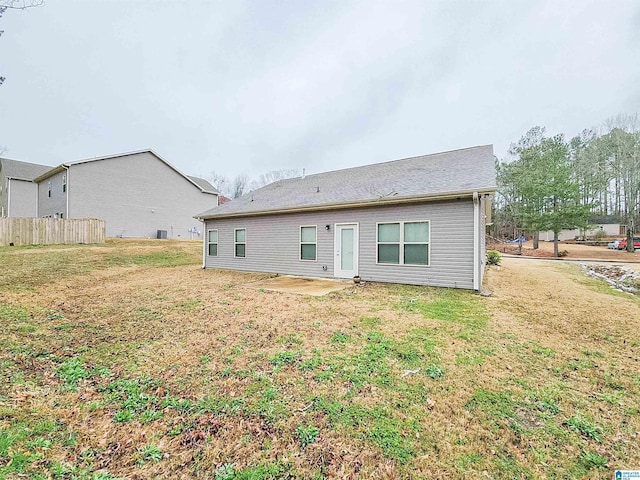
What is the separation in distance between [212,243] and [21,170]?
2421 centimetres

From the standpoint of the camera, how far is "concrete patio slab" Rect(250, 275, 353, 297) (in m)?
8.02

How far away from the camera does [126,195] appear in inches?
830

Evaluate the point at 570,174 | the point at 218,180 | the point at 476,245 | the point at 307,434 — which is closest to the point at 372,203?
the point at 476,245

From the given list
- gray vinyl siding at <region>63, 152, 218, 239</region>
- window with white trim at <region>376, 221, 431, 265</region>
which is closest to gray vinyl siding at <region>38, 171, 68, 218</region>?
gray vinyl siding at <region>63, 152, 218, 239</region>

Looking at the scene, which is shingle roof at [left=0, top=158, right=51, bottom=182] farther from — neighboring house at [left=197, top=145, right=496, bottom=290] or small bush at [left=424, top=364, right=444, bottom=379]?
small bush at [left=424, top=364, right=444, bottom=379]

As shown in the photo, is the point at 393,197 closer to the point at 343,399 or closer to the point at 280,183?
the point at 343,399

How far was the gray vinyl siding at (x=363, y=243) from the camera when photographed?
25.9 feet

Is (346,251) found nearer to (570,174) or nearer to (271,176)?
(570,174)

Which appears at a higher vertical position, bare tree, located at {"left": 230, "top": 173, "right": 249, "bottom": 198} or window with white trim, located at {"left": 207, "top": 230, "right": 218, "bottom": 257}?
bare tree, located at {"left": 230, "top": 173, "right": 249, "bottom": 198}

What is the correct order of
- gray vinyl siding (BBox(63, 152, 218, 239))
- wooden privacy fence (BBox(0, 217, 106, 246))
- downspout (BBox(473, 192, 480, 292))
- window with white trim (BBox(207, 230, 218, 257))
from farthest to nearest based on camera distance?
gray vinyl siding (BBox(63, 152, 218, 239)), wooden privacy fence (BBox(0, 217, 106, 246)), window with white trim (BBox(207, 230, 218, 257)), downspout (BBox(473, 192, 480, 292))

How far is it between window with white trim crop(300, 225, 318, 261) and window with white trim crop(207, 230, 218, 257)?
4.98 m

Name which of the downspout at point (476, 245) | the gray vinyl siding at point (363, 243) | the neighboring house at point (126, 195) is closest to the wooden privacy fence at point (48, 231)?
the neighboring house at point (126, 195)

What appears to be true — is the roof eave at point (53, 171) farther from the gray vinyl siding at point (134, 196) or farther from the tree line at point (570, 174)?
the tree line at point (570, 174)

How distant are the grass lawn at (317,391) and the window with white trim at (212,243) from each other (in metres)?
7.29
